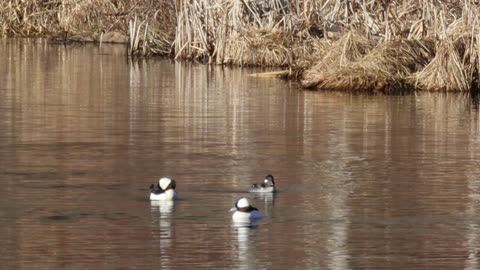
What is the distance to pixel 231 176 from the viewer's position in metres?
17.3

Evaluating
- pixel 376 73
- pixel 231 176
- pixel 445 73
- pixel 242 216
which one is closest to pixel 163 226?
pixel 242 216

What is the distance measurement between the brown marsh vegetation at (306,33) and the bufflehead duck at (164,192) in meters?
14.4

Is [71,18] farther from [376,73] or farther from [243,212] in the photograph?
[243,212]

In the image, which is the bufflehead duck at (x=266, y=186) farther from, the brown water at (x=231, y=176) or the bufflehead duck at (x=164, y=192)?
the bufflehead duck at (x=164, y=192)

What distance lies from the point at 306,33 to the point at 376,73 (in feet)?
19.9

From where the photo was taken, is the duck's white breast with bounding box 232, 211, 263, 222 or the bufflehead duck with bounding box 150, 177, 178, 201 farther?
the bufflehead duck with bounding box 150, 177, 178, 201

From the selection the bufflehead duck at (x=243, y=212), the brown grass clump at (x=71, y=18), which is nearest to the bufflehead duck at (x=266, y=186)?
the bufflehead duck at (x=243, y=212)

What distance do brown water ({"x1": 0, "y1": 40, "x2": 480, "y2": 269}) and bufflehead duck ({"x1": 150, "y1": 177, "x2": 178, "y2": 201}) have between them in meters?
0.16

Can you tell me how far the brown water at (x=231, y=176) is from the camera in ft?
42.3

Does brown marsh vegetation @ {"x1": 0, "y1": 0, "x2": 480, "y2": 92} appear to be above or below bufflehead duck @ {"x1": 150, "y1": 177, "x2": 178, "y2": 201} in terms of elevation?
above

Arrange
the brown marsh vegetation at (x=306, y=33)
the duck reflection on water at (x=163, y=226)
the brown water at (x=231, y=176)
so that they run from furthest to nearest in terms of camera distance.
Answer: the brown marsh vegetation at (x=306, y=33) → the brown water at (x=231, y=176) → the duck reflection on water at (x=163, y=226)

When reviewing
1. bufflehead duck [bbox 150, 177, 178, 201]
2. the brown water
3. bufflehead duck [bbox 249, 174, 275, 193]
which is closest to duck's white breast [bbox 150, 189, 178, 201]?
bufflehead duck [bbox 150, 177, 178, 201]

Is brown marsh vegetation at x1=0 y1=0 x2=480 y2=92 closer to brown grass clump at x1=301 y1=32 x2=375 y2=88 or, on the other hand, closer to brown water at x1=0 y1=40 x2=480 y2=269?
brown grass clump at x1=301 y1=32 x2=375 y2=88

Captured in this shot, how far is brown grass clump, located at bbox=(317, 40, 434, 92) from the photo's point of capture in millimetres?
29625
